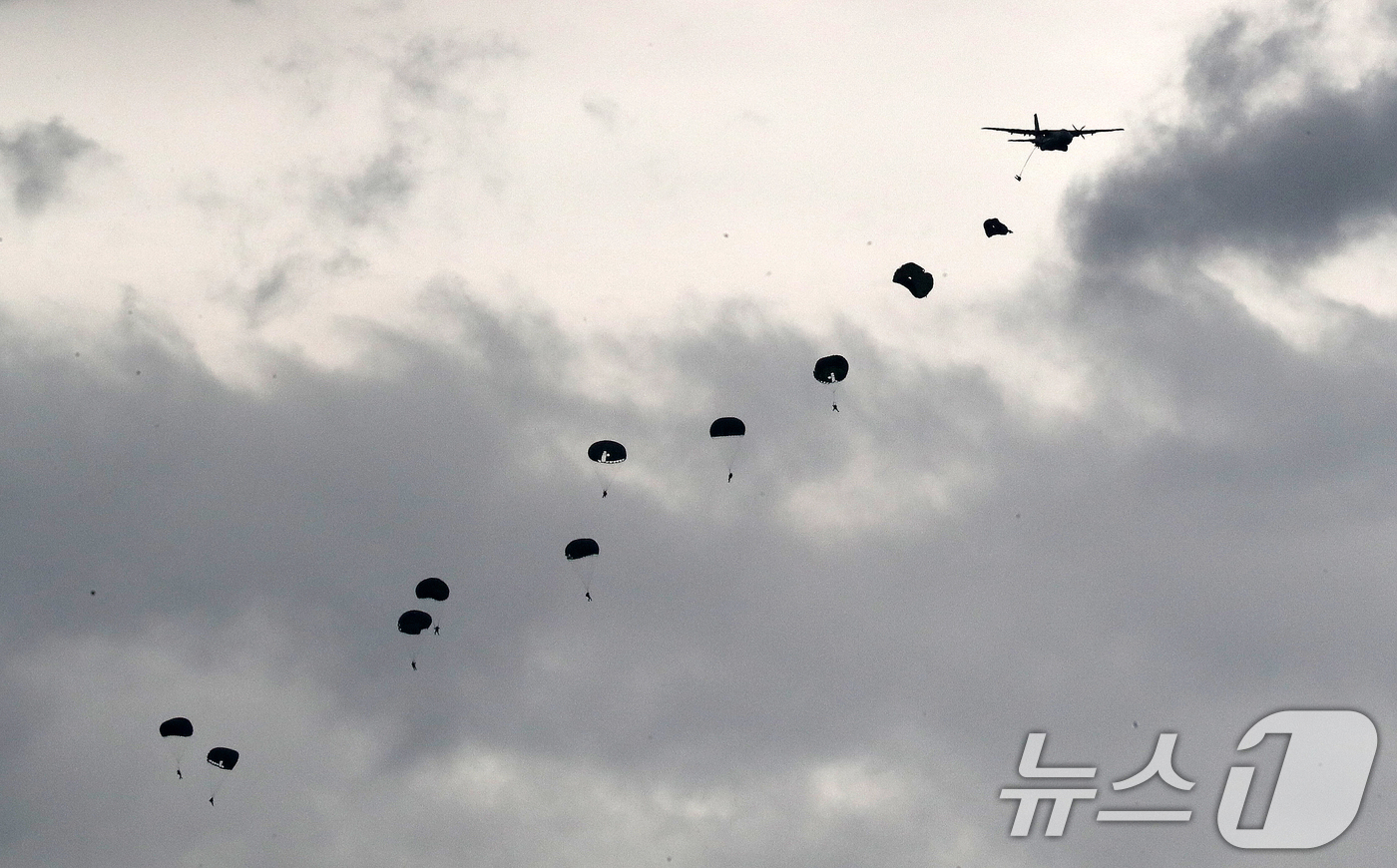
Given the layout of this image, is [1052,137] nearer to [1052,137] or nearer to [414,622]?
[1052,137]

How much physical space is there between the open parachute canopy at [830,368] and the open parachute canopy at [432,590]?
27466 mm

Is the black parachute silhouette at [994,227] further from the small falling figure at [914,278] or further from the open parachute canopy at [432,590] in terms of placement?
the open parachute canopy at [432,590]

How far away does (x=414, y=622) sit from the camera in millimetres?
127688

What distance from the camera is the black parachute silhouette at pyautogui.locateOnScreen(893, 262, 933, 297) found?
122m

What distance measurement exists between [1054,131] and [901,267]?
76.8 feet

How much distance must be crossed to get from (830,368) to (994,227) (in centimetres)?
1390

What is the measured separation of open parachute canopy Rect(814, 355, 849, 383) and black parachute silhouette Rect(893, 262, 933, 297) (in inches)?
270

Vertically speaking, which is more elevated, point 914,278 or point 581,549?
point 914,278

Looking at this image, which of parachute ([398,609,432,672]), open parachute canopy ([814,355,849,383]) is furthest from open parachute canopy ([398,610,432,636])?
open parachute canopy ([814,355,849,383])

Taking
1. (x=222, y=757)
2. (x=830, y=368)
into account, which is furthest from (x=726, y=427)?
(x=222, y=757)

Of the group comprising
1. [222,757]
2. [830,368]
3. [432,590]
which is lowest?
[222,757]

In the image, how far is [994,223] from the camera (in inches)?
4803

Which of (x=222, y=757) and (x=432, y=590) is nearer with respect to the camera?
(x=432, y=590)

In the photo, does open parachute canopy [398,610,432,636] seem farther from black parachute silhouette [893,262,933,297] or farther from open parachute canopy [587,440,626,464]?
black parachute silhouette [893,262,933,297]
